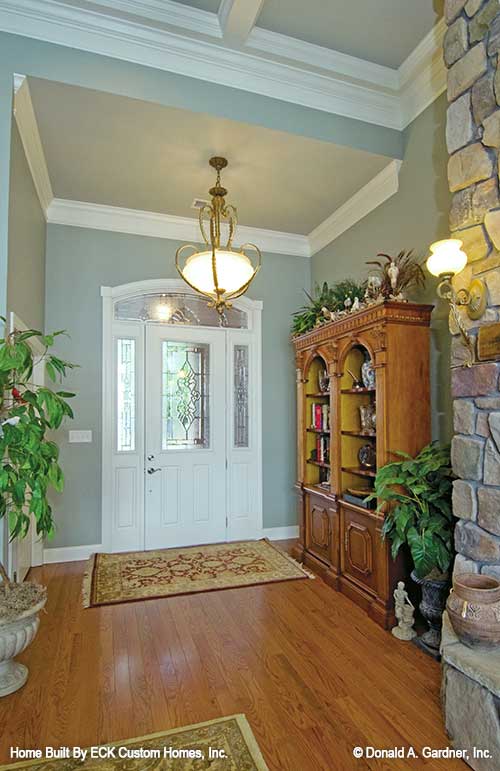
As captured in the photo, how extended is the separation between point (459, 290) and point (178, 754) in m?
2.47

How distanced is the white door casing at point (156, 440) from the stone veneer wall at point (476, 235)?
285 cm

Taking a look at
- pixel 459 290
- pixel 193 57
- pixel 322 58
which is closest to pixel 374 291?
pixel 459 290

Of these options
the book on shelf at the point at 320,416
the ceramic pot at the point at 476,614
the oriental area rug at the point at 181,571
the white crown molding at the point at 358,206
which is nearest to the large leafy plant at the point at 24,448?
the oriental area rug at the point at 181,571

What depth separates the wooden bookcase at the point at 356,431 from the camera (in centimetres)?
297

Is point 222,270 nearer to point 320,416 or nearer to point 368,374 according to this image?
point 368,374

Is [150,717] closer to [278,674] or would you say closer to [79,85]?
[278,674]

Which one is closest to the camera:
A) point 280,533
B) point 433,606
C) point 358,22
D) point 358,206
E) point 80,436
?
point 433,606

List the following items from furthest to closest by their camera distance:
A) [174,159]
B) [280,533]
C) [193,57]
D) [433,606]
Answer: [280,533] → [174,159] → [193,57] → [433,606]

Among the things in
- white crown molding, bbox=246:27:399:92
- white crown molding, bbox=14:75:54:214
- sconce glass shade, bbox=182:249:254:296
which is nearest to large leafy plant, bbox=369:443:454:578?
sconce glass shade, bbox=182:249:254:296

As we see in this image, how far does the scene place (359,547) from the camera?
10.6ft

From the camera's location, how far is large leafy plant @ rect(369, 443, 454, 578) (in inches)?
99.4

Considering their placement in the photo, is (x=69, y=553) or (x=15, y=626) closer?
(x=15, y=626)

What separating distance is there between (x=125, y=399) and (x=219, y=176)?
2.29 metres

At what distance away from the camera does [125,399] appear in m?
4.44
